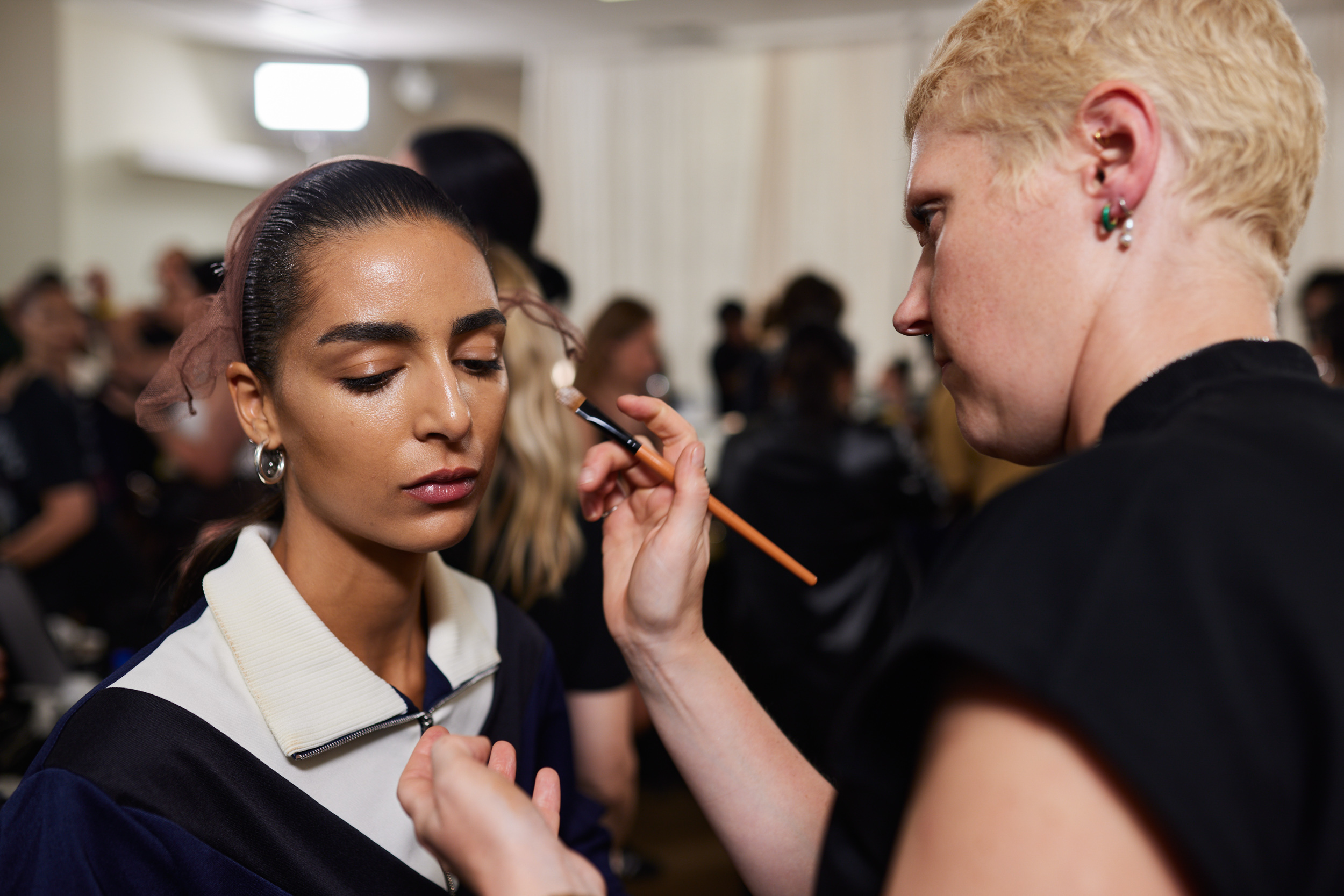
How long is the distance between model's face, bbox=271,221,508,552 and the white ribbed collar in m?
0.09

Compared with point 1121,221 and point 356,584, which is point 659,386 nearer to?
point 356,584

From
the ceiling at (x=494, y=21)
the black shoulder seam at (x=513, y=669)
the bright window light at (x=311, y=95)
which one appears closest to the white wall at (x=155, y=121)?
the ceiling at (x=494, y=21)

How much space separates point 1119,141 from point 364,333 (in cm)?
60

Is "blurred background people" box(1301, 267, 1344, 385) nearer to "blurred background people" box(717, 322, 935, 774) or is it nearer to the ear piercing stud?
"blurred background people" box(717, 322, 935, 774)

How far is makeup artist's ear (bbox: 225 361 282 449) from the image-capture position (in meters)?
0.94

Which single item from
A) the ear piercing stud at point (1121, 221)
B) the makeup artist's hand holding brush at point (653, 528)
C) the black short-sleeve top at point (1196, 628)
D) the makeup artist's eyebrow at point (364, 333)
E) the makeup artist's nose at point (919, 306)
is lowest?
the makeup artist's hand holding brush at point (653, 528)

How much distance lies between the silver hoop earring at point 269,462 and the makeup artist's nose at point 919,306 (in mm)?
579

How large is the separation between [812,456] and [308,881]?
1.85 m

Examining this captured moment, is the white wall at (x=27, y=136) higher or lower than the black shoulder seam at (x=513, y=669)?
higher

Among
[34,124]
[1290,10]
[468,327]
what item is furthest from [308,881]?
[1290,10]

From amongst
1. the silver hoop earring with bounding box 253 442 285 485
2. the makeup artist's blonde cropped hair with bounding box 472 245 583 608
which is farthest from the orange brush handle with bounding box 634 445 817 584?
the makeup artist's blonde cropped hair with bounding box 472 245 583 608

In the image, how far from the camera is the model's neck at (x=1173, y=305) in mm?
627

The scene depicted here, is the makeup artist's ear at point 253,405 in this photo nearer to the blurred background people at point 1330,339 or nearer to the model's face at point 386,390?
the model's face at point 386,390

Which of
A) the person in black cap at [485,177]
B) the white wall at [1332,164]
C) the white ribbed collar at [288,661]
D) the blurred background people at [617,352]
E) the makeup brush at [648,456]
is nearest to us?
the white ribbed collar at [288,661]
